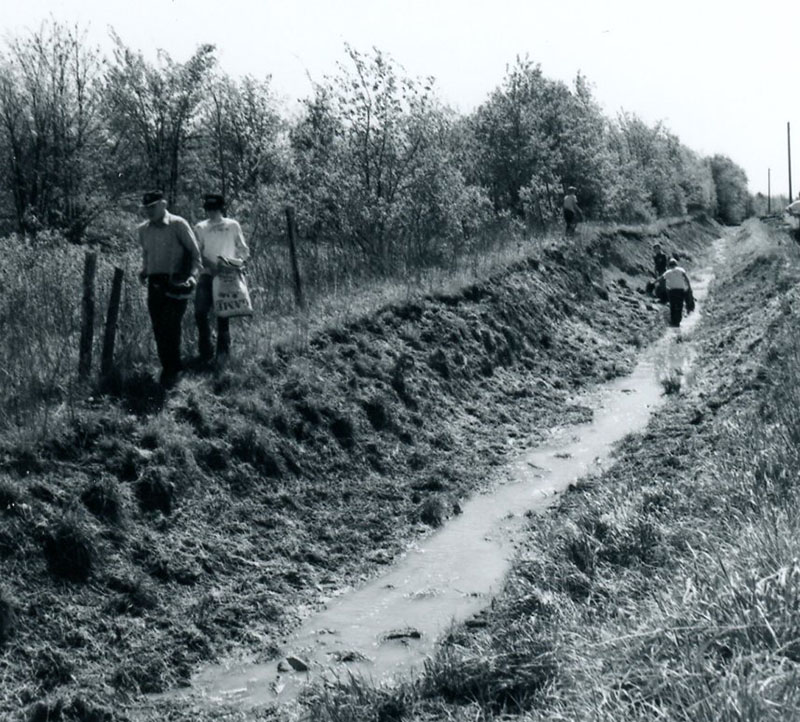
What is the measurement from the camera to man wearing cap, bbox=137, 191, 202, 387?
→ 32.3ft

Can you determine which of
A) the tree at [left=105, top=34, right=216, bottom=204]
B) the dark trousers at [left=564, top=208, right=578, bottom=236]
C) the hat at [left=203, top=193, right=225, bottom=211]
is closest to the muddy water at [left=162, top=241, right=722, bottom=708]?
the hat at [left=203, top=193, right=225, bottom=211]

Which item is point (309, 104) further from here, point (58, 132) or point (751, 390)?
point (751, 390)

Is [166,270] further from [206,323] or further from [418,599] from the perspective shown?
[418,599]

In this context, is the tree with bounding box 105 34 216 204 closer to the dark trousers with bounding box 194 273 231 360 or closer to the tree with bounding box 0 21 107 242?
the tree with bounding box 0 21 107 242

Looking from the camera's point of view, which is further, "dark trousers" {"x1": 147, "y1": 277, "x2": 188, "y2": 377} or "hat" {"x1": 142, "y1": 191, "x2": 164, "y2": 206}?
"dark trousers" {"x1": 147, "y1": 277, "x2": 188, "y2": 377}

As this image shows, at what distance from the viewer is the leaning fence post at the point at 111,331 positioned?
9508 mm

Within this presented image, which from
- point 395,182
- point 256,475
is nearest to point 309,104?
point 395,182

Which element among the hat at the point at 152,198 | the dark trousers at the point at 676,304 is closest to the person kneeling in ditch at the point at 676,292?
the dark trousers at the point at 676,304

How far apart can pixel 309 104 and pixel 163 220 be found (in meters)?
11.6

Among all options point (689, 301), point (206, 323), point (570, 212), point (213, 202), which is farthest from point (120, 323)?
point (570, 212)

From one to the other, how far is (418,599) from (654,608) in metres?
3.02

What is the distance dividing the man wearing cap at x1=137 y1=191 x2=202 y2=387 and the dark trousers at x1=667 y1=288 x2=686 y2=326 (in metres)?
15.2

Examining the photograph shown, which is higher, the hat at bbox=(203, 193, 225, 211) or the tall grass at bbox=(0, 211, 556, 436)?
the hat at bbox=(203, 193, 225, 211)

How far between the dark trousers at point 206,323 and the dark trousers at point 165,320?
2.28ft
